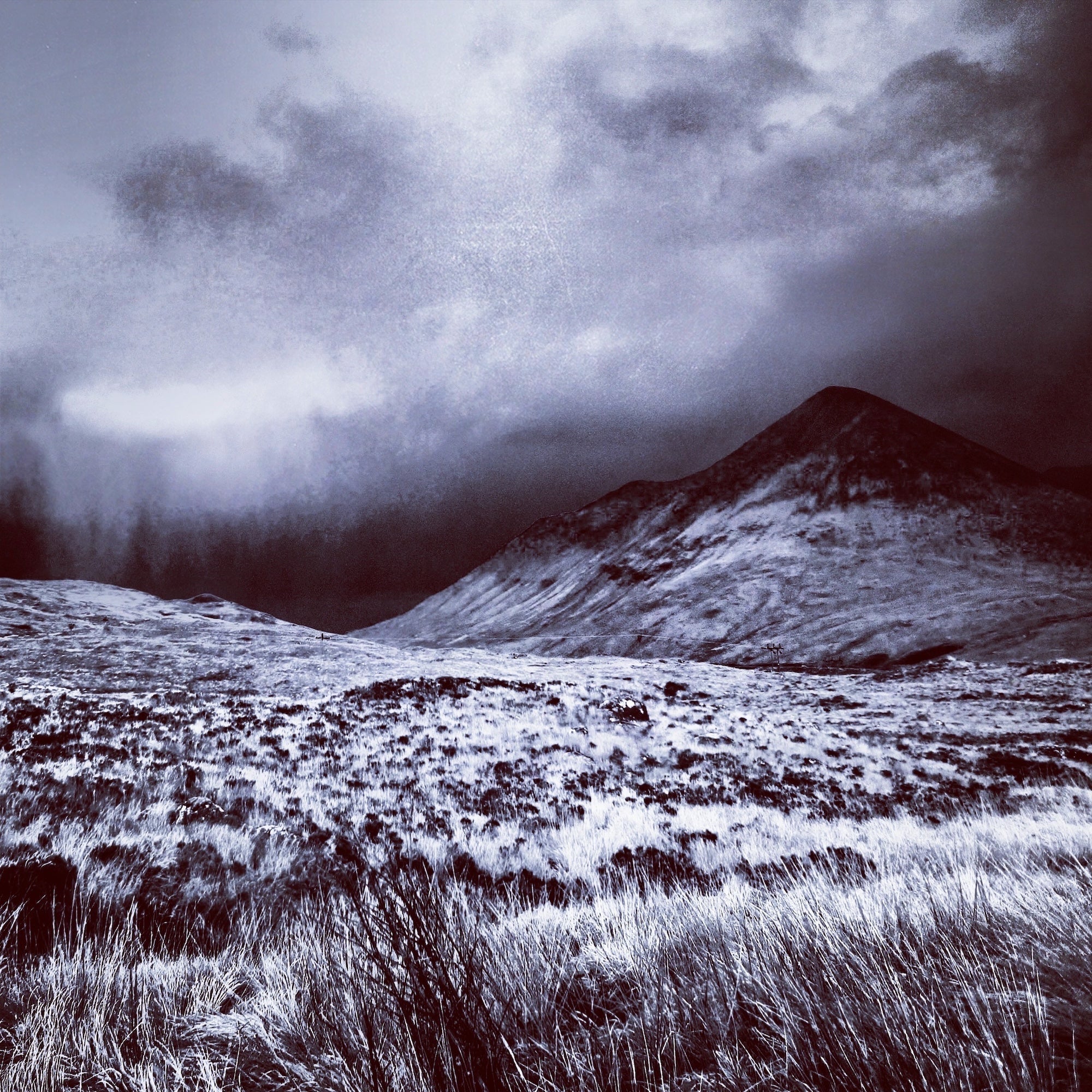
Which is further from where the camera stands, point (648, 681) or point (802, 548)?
point (802, 548)

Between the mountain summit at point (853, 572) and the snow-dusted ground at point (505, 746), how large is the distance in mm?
47267

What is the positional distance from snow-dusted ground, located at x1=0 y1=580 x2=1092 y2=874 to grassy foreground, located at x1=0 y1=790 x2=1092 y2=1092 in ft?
16.6

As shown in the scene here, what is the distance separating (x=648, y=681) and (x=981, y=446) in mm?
205429

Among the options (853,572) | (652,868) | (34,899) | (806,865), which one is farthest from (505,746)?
(853,572)

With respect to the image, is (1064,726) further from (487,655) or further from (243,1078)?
(487,655)

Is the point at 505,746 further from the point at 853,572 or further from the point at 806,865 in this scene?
the point at 853,572

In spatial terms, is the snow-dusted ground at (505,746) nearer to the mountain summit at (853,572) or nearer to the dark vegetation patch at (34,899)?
the dark vegetation patch at (34,899)

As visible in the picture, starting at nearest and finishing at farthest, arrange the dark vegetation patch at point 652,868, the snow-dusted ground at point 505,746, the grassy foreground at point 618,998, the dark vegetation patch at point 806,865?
1. the grassy foreground at point 618,998
2. the dark vegetation patch at point 806,865
3. the dark vegetation patch at point 652,868
4. the snow-dusted ground at point 505,746

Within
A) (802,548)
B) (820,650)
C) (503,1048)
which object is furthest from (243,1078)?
(802,548)

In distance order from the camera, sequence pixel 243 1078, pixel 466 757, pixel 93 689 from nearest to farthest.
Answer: pixel 243 1078 → pixel 466 757 → pixel 93 689

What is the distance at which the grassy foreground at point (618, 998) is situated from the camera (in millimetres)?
1782

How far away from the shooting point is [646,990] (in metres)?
2.50

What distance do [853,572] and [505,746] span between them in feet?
437

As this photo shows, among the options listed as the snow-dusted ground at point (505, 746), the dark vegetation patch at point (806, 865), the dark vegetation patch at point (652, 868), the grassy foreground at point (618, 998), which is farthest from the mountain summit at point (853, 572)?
the grassy foreground at point (618, 998)
